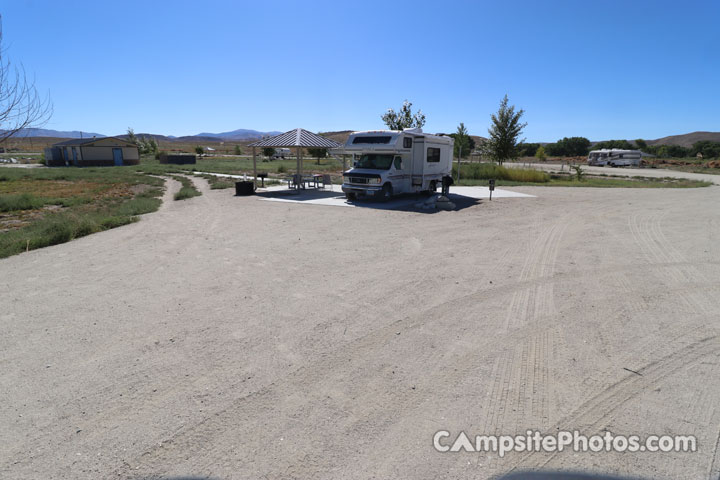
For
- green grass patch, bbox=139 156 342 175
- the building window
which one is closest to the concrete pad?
the building window

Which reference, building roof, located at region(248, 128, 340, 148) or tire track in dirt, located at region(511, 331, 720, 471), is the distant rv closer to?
building roof, located at region(248, 128, 340, 148)

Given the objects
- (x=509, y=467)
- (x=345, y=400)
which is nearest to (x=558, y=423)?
(x=509, y=467)

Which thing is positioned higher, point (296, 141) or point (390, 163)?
point (296, 141)

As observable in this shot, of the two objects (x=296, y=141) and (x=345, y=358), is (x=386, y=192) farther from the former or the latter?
(x=345, y=358)

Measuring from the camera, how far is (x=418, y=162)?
1691 centimetres

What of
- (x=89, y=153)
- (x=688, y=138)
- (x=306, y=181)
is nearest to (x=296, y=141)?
(x=306, y=181)

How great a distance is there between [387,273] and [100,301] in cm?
427

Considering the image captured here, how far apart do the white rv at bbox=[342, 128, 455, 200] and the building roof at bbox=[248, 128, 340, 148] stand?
264 centimetres

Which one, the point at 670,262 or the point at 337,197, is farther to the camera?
the point at 337,197

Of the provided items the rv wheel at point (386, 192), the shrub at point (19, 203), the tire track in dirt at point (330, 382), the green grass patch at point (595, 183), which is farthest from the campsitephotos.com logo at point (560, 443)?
the green grass patch at point (595, 183)

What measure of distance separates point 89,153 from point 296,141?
4236cm

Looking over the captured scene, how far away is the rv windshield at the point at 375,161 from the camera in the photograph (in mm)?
16391

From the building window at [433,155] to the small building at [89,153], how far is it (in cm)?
4713

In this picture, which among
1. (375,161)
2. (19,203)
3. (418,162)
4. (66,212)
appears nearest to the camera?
(66,212)
